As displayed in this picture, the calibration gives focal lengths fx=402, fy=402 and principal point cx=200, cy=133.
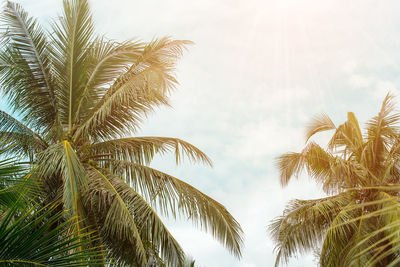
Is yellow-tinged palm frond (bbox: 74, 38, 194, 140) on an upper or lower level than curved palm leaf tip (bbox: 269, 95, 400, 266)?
upper

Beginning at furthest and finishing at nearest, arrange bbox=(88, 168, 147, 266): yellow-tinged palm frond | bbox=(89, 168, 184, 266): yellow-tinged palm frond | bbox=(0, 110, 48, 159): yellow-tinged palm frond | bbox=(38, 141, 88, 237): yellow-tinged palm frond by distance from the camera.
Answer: bbox=(0, 110, 48, 159): yellow-tinged palm frond → bbox=(89, 168, 184, 266): yellow-tinged palm frond → bbox=(88, 168, 147, 266): yellow-tinged palm frond → bbox=(38, 141, 88, 237): yellow-tinged palm frond

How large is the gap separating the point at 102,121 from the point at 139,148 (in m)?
1.05

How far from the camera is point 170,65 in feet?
28.8

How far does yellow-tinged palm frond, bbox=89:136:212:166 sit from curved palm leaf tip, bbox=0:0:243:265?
22 mm

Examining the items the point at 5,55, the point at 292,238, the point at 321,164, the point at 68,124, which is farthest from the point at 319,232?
the point at 5,55

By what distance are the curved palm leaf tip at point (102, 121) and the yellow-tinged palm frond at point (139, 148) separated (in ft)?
0.07

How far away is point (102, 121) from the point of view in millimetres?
8297

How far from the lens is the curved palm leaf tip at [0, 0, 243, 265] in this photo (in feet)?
24.7

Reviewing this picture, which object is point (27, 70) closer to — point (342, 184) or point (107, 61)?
point (107, 61)

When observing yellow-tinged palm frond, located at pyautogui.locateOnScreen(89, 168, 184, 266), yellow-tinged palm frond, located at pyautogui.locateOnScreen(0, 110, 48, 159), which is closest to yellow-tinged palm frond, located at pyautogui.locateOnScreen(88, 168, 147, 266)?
yellow-tinged palm frond, located at pyautogui.locateOnScreen(89, 168, 184, 266)

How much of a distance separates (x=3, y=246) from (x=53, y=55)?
7204mm

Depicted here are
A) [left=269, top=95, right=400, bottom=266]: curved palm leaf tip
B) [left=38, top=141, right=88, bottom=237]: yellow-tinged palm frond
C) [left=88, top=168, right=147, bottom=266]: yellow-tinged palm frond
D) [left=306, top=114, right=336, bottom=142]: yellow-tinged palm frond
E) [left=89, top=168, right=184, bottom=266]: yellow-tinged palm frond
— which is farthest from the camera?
Answer: [left=306, top=114, right=336, bottom=142]: yellow-tinged palm frond

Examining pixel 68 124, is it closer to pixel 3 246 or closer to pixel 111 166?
pixel 111 166

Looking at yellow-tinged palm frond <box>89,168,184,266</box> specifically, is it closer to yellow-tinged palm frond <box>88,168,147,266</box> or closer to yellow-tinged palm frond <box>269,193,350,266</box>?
yellow-tinged palm frond <box>88,168,147,266</box>
